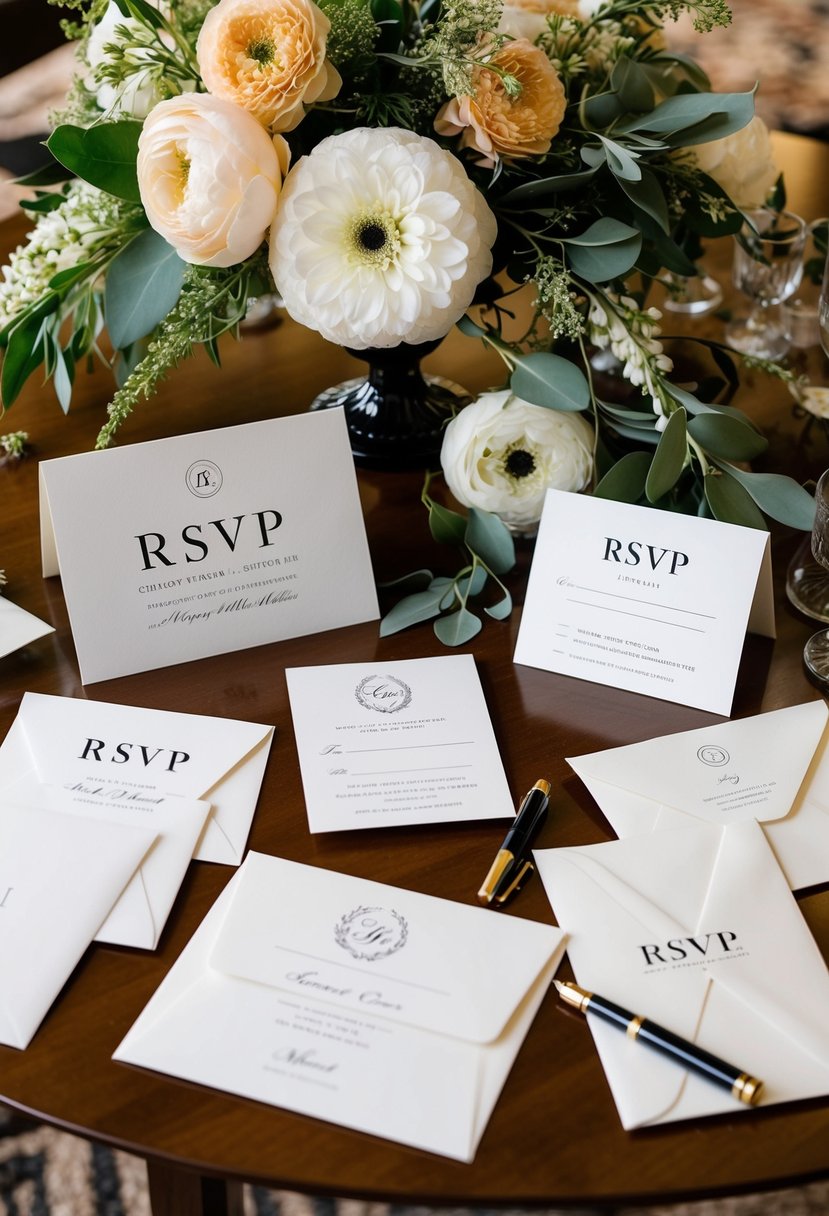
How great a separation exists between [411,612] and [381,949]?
36 cm

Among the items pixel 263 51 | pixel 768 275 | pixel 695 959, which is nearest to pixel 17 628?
pixel 263 51

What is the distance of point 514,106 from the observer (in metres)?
0.96

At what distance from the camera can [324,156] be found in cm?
92

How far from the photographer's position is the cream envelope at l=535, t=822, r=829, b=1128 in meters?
0.68

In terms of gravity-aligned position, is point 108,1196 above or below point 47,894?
below

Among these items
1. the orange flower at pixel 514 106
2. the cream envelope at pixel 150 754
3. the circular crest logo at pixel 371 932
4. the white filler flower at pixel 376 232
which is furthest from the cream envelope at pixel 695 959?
the orange flower at pixel 514 106

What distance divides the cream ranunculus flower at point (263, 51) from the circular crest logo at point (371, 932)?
25.1 inches

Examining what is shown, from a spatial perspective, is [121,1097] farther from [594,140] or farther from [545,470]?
[594,140]

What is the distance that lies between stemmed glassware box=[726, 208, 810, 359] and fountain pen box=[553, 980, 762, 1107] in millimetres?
933

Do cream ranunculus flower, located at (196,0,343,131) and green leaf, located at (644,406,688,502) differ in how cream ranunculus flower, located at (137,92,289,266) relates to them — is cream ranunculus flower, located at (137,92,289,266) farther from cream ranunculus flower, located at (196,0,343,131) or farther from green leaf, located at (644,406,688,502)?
green leaf, located at (644,406,688,502)

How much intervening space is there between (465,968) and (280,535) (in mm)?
430

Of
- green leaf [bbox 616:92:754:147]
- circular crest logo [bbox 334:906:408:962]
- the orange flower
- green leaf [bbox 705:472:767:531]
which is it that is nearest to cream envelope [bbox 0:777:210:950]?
circular crest logo [bbox 334:906:408:962]

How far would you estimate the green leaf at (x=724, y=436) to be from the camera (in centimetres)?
98

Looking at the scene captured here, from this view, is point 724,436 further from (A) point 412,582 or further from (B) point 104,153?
(B) point 104,153
